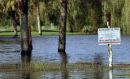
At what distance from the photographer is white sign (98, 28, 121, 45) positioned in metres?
19.9

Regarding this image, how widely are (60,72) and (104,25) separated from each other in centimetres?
3981

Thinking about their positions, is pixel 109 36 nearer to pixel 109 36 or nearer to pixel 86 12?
pixel 109 36

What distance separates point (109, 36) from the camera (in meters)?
20.0

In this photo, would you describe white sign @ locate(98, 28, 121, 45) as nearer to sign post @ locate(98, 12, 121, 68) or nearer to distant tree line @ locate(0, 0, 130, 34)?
sign post @ locate(98, 12, 121, 68)

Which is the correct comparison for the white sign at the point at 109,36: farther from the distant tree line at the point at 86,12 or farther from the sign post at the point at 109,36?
the distant tree line at the point at 86,12

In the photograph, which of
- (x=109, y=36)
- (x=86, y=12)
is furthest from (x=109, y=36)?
(x=86, y=12)

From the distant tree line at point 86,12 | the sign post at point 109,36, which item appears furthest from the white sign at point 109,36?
the distant tree line at point 86,12

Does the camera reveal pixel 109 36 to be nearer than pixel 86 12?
Yes

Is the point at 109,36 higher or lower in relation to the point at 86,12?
lower

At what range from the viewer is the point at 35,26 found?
84.2 metres

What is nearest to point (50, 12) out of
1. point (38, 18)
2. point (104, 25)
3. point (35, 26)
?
point (38, 18)

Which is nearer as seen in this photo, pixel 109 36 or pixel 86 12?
pixel 109 36

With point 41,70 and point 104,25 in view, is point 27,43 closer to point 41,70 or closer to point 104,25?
point 41,70

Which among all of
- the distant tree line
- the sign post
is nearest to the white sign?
the sign post
